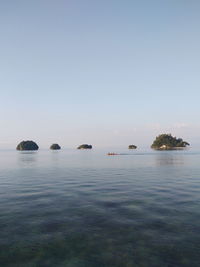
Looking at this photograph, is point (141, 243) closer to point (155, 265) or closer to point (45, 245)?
point (155, 265)

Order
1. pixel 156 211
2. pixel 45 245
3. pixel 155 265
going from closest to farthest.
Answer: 1. pixel 155 265
2. pixel 45 245
3. pixel 156 211

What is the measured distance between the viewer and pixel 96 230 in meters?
9.87

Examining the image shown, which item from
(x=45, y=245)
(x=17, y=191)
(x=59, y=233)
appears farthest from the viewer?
(x=17, y=191)

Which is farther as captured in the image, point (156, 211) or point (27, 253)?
point (156, 211)

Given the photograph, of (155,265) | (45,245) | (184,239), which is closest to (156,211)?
(184,239)

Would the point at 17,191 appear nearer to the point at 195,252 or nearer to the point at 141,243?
the point at 141,243

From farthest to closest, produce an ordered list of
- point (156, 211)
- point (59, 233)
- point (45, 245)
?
point (156, 211)
point (59, 233)
point (45, 245)

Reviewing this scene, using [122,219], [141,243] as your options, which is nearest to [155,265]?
[141,243]

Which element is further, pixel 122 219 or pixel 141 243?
pixel 122 219

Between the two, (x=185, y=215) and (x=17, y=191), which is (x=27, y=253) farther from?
(x=17, y=191)

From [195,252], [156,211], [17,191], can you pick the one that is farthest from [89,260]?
[17,191]

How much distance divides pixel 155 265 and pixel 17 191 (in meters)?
17.5

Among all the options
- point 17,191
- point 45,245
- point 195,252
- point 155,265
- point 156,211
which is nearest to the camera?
point 155,265

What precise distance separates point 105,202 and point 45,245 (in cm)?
782
